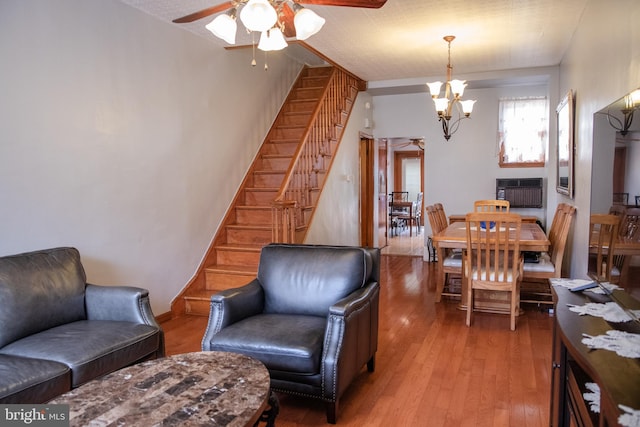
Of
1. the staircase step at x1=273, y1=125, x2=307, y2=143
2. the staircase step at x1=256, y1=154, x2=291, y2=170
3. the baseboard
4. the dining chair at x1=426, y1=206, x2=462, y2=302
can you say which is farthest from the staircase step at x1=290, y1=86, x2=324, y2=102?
the baseboard

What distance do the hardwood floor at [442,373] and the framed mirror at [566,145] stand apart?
1.35 meters

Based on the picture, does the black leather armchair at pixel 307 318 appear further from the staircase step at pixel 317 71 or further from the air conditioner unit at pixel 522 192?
the staircase step at pixel 317 71

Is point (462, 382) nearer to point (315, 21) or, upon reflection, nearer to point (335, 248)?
point (335, 248)

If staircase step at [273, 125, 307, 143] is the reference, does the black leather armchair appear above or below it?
below

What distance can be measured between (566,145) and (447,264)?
164cm

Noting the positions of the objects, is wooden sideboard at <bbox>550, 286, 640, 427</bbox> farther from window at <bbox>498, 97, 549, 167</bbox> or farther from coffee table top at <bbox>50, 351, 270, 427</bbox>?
window at <bbox>498, 97, 549, 167</bbox>

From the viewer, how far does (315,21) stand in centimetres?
215

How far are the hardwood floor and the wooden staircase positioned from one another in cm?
54

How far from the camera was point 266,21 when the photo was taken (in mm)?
1986

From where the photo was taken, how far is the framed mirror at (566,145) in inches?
165

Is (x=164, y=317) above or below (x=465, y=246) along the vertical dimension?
below

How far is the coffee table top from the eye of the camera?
1.50 metres

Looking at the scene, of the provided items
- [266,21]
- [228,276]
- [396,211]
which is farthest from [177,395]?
[396,211]

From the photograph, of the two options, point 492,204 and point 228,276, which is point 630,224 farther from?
point 492,204
